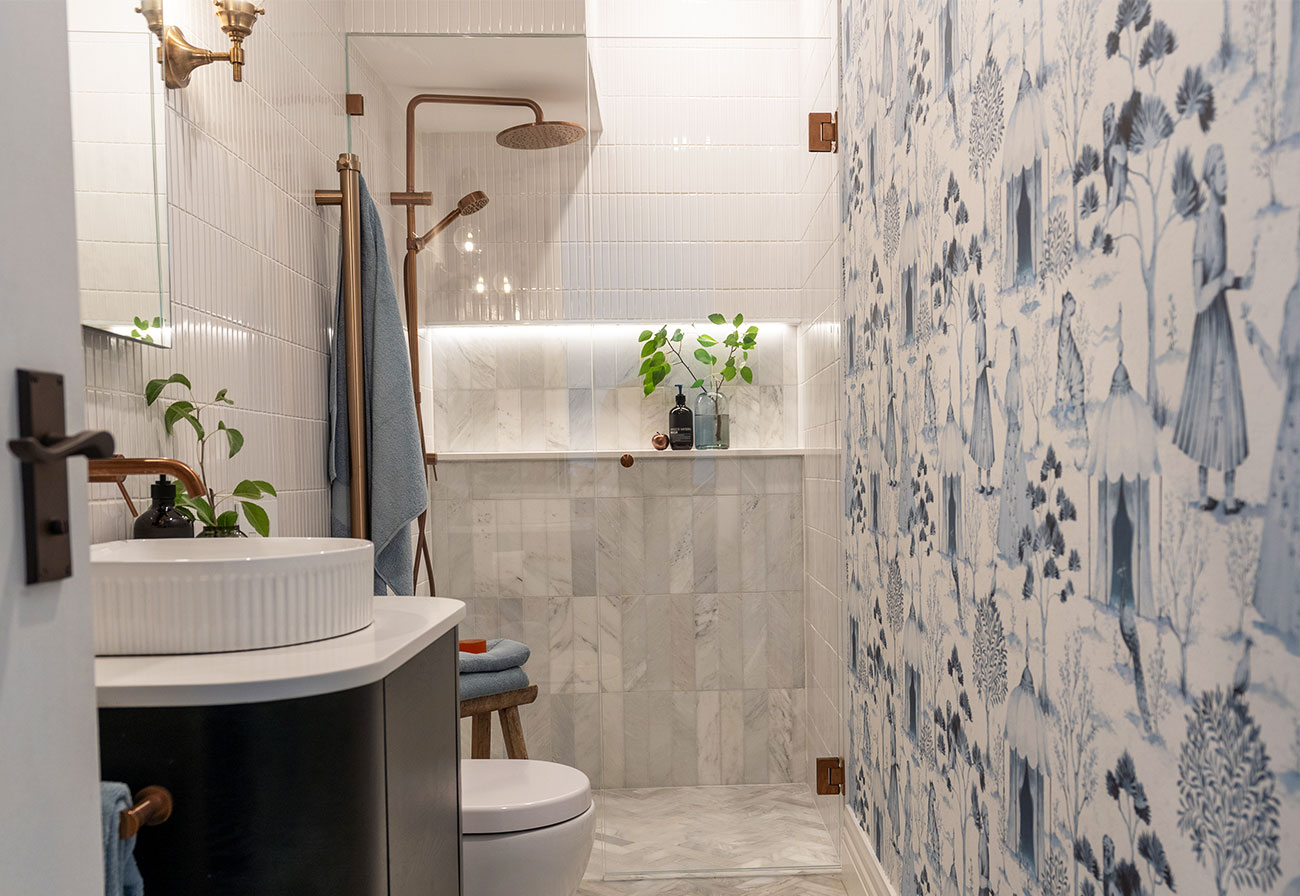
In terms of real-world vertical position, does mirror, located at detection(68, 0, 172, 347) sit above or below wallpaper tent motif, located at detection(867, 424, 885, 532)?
above

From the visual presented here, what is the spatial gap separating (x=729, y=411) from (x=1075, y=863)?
1506mm

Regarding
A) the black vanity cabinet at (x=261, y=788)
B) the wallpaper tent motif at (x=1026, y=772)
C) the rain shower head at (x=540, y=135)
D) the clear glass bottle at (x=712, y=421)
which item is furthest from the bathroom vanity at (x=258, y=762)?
the rain shower head at (x=540, y=135)

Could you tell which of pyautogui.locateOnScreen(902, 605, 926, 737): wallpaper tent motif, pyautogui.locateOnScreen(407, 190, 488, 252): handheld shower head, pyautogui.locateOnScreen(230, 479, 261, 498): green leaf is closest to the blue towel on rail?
pyautogui.locateOnScreen(407, 190, 488, 252): handheld shower head

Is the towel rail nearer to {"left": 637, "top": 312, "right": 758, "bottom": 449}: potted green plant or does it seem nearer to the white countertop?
{"left": 637, "top": 312, "right": 758, "bottom": 449}: potted green plant

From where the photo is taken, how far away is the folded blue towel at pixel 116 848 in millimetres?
743

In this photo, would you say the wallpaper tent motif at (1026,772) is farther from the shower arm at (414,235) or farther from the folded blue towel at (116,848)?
the shower arm at (414,235)

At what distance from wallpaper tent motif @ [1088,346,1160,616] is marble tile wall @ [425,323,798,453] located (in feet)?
4.88

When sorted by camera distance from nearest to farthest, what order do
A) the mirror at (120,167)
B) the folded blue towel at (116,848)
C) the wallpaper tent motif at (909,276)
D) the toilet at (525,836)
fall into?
the folded blue towel at (116,848) < the mirror at (120,167) < the wallpaper tent motif at (909,276) < the toilet at (525,836)

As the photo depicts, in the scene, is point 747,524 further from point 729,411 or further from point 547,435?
point 547,435

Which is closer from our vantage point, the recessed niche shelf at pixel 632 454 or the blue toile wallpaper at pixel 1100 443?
the blue toile wallpaper at pixel 1100 443

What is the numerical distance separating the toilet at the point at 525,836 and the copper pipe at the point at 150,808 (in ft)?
2.98

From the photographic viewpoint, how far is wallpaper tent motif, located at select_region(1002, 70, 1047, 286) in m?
1.03

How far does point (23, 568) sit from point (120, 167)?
963mm

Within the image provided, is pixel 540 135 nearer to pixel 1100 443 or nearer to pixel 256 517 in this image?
pixel 256 517
